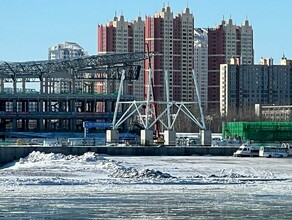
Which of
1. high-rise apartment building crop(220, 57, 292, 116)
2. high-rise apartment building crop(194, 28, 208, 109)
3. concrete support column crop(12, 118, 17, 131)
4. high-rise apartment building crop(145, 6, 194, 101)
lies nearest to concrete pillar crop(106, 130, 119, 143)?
concrete support column crop(12, 118, 17, 131)

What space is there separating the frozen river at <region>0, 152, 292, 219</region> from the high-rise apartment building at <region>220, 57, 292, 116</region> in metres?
101

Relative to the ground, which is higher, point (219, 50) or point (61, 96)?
point (219, 50)

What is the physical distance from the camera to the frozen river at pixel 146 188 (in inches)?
1329

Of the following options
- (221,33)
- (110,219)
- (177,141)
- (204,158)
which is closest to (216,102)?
(221,33)

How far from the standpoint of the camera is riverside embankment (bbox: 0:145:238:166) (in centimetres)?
6706

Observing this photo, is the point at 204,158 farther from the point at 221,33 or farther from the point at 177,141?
the point at 221,33

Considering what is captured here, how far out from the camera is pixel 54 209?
34.6 m

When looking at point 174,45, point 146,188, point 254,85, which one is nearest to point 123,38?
point 174,45

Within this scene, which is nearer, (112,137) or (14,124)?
(112,137)

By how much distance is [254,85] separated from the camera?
567 feet

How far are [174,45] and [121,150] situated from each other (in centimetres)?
9564

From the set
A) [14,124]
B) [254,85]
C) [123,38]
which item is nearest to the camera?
[14,124]

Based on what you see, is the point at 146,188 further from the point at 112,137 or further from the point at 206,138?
the point at 112,137

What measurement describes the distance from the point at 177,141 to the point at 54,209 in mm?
48126
